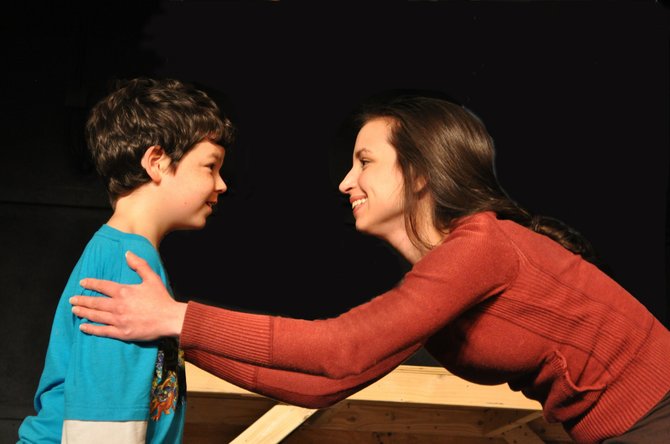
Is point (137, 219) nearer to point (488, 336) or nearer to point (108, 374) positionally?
point (108, 374)

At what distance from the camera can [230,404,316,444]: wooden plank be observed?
2.95m

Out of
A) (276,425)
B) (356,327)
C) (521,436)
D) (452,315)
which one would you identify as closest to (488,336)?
(452,315)

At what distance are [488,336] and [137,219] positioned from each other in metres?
0.70

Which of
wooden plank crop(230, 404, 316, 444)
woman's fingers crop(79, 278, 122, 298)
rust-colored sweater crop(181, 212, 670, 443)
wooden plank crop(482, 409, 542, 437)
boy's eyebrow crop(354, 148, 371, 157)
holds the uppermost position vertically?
boy's eyebrow crop(354, 148, 371, 157)

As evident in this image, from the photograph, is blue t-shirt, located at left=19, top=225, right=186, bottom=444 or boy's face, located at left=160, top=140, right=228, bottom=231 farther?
boy's face, located at left=160, top=140, right=228, bottom=231

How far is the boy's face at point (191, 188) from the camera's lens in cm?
164

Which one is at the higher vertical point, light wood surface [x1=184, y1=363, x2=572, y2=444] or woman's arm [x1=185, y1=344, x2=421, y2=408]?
woman's arm [x1=185, y1=344, x2=421, y2=408]

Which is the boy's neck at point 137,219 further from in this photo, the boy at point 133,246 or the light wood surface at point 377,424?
the light wood surface at point 377,424

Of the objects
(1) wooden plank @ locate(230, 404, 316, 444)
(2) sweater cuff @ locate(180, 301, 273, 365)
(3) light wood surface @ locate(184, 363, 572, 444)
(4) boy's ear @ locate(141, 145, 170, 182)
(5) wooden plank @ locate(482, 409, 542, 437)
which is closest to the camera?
(2) sweater cuff @ locate(180, 301, 273, 365)

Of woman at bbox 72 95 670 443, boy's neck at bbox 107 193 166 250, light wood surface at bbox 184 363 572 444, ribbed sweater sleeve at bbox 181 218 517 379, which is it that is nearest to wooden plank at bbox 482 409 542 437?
light wood surface at bbox 184 363 572 444

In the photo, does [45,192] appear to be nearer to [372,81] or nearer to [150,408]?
[372,81]

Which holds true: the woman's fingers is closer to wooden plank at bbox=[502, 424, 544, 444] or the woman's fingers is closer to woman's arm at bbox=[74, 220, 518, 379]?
woman's arm at bbox=[74, 220, 518, 379]

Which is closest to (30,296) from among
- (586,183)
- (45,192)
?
(45,192)

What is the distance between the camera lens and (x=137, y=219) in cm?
161
